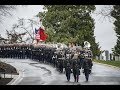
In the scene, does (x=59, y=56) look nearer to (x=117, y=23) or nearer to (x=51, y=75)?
(x=51, y=75)

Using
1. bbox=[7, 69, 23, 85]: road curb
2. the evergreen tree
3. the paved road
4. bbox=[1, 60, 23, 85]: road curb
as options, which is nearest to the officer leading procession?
the paved road

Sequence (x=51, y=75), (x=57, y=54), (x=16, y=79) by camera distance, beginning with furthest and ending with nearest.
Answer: (x=57, y=54), (x=51, y=75), (x=16, y=79)

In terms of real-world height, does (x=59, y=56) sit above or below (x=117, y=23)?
below

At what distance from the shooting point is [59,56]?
18031 millimetres

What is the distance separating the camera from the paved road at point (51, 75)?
16.7m

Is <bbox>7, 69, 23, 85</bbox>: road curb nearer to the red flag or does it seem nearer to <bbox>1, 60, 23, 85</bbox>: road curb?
<bbox>1, 60, 23, 85</bbox>: road curb

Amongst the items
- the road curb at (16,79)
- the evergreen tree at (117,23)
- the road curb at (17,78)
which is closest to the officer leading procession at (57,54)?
the road curb at (17,78)

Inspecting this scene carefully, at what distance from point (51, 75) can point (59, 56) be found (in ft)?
3.59

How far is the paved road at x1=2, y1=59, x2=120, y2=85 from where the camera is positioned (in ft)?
54.7

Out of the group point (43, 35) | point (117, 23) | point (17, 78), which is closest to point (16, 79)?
point (17, 78)

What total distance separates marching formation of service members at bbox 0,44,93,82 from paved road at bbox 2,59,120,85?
0.19 meters

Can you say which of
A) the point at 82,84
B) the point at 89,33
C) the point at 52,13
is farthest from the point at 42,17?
the point at 82,84

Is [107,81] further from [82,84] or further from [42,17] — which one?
[42,17]

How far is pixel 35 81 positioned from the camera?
16.7 meters
